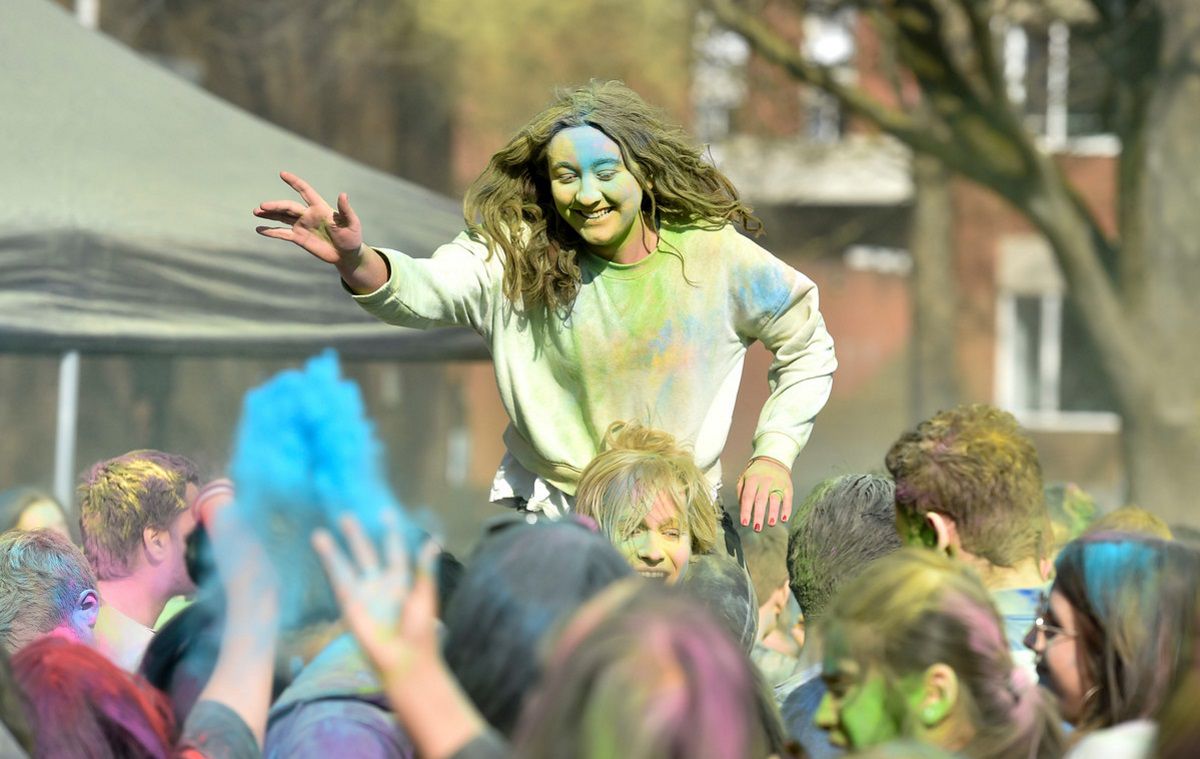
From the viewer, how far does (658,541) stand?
313cm

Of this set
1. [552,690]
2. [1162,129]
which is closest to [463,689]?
[552,690]

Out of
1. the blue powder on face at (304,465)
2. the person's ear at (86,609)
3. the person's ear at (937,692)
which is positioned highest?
the blue powder on face at (304,465)

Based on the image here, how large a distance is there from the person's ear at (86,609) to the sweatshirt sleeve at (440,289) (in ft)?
2.36

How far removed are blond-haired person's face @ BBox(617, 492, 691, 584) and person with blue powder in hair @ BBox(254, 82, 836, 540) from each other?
29 cm

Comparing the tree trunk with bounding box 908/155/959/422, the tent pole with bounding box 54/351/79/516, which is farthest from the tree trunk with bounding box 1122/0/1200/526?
the tent pole with bounding box 54/351/79/516

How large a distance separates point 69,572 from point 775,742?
4.93ft

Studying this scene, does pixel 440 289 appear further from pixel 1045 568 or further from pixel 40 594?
pixel 1045 568

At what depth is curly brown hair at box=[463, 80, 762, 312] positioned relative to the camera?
3.41m

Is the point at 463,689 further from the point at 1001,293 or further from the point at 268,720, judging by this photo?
the point at 1001,293

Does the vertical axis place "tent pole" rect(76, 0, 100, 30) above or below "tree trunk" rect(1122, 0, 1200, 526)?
above

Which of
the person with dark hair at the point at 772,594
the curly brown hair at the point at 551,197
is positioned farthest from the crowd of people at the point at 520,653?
the person with dark hair at the point at 772,594

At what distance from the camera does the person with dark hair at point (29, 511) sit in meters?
4.18

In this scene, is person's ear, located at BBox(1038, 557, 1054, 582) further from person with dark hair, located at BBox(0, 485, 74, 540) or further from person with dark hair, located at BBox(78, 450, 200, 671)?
person with dark hair, located at BBox(0, 485, 74, 540)

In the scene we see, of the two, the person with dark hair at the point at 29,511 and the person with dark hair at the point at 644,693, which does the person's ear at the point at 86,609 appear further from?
the person with dark hair at the point at 644,693
